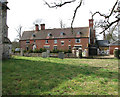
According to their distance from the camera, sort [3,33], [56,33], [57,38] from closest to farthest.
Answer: [3,33] < [57,38] < [56,33]

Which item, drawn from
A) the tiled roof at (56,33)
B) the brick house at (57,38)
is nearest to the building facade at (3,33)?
the brick house at (57,38)

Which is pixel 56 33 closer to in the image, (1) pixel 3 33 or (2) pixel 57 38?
(2) pixel 57 38

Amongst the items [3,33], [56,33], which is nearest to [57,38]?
[56,33]

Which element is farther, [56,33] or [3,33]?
[56,33]

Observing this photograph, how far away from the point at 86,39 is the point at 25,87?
35.2 metres

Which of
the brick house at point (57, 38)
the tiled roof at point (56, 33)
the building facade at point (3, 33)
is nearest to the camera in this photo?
the building facade at point (3, 33)

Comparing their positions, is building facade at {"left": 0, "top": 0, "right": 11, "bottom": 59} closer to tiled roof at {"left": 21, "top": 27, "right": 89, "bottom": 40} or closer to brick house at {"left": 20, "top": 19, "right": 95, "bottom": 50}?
brick house at {"left": 20, "top": 19, "right": 95, "bottom": 50}

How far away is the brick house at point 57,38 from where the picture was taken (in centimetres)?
3959

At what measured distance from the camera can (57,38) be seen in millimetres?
42094

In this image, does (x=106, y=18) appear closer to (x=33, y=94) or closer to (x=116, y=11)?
(x=116, y=11)

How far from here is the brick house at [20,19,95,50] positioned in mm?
39594

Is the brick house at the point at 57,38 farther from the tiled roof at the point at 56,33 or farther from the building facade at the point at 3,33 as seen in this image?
the building facade at the point at 3,33

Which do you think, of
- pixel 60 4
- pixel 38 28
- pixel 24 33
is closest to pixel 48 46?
pixel 38 28

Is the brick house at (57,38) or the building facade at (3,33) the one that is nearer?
the building facade at (3,33)
